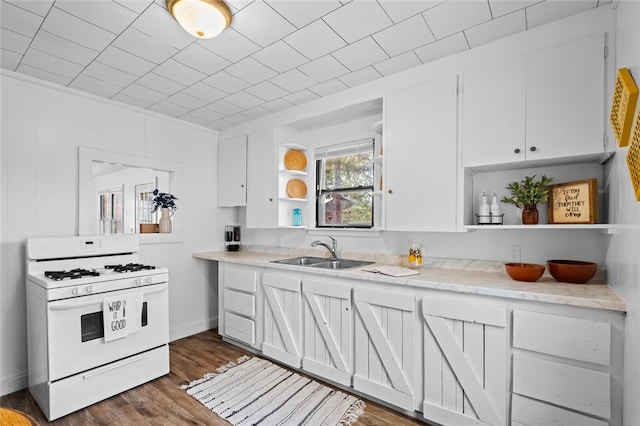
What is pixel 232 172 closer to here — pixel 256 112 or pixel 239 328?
pixel 256 112

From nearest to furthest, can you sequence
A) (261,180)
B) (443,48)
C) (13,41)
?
(13,41) < (443,48) < (261,180)

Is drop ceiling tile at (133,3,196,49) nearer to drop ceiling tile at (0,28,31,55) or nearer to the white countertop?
drop ceiling tile at (0,28,31,55)

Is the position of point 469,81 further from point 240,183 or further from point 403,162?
point 240,183

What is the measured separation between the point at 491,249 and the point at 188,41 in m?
2.56

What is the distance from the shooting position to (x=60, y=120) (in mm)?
2693

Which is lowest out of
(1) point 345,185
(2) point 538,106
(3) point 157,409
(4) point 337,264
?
(3) point 157,409

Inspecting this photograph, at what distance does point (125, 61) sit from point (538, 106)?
9.26 ft

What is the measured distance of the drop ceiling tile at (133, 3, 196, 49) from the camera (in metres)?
1.75

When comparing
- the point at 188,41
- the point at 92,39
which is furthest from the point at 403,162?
the point at 92,39

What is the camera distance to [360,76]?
2.53 meters

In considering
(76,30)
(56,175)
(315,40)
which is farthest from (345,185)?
(56,175)

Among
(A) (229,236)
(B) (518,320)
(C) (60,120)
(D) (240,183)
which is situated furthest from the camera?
(A) (229,236)

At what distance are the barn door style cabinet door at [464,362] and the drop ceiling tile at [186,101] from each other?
270 centimetres

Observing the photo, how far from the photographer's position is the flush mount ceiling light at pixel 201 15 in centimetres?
162
